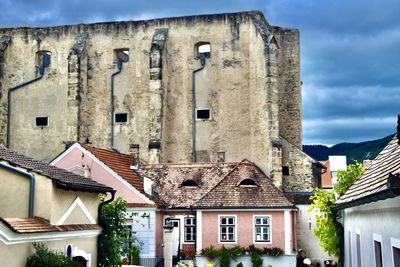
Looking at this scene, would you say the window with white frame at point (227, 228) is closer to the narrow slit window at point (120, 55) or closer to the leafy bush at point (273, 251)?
the leafy bush at point (273, 251)

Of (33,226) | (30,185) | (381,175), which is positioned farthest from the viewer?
(30,185)

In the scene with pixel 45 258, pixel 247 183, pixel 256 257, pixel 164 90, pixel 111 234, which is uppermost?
pixel 164 90

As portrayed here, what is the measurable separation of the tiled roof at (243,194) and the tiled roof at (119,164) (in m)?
3.63

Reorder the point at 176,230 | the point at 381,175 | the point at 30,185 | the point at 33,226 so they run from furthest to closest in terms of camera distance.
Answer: the point at 176,230 < the point at 30,185 < the point at 33,226 < the point at 381,175

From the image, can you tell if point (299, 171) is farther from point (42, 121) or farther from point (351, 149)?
point (351, 149)

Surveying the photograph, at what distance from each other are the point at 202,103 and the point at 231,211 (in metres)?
13.5

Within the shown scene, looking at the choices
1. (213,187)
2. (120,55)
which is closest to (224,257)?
(213,187)

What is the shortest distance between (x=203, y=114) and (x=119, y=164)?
11.0 meters

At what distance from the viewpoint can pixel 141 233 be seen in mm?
31797

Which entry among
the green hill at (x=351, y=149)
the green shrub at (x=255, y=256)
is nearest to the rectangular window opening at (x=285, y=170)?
the green shrub at (x=255, y=256)

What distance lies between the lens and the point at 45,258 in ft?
41.9

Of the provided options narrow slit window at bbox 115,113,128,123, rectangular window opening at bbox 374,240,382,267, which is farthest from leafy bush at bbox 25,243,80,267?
narrow slit window at bbox 115,113,128,123

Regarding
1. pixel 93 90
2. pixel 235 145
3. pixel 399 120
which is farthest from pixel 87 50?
pixel 399 120

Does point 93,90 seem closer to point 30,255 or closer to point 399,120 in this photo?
point 30,255
